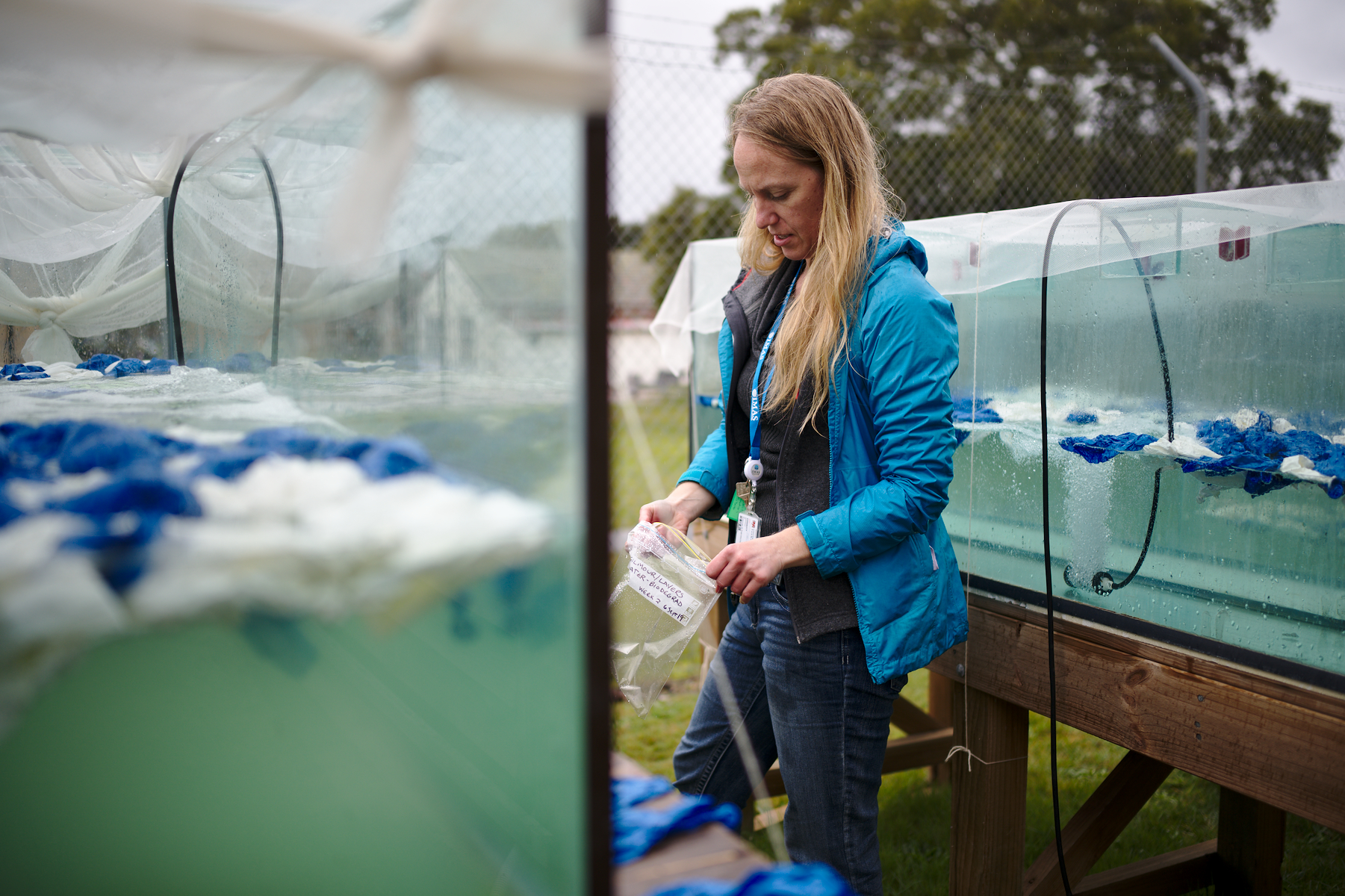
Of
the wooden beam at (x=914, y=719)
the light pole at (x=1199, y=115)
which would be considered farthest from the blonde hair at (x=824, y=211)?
the light pole at (x=1199, y=115)

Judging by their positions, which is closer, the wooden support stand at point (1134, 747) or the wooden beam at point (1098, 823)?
the wooden support stand at point (1134, 747)

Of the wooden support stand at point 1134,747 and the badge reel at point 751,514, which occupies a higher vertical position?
the badge reel at point 751,514

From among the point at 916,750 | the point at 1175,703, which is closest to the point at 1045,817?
the point at 916,750

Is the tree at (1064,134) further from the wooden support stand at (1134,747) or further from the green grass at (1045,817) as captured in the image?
the wooden support stand at (1134,747)

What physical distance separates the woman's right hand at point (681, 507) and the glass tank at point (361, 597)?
80 centimetres

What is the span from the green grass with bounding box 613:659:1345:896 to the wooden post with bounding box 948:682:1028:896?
39cm

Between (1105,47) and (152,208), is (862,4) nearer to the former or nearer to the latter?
(1105,47)

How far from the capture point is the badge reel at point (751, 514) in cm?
155

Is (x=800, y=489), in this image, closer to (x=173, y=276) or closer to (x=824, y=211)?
(x=824, y=211)

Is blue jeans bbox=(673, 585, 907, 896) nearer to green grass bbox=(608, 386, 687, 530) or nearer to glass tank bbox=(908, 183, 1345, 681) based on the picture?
glass tank bbox=(908, 183, 1345, 681)

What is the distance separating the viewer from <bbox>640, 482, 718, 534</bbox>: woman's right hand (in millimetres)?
1659

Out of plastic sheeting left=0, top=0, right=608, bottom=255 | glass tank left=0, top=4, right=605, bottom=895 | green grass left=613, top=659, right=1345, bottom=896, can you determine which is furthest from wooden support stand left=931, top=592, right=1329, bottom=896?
plastic sheeting left=0, top=0, right=608, bottom=255

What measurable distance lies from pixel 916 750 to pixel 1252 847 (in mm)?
903

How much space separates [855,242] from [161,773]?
1196 mm
